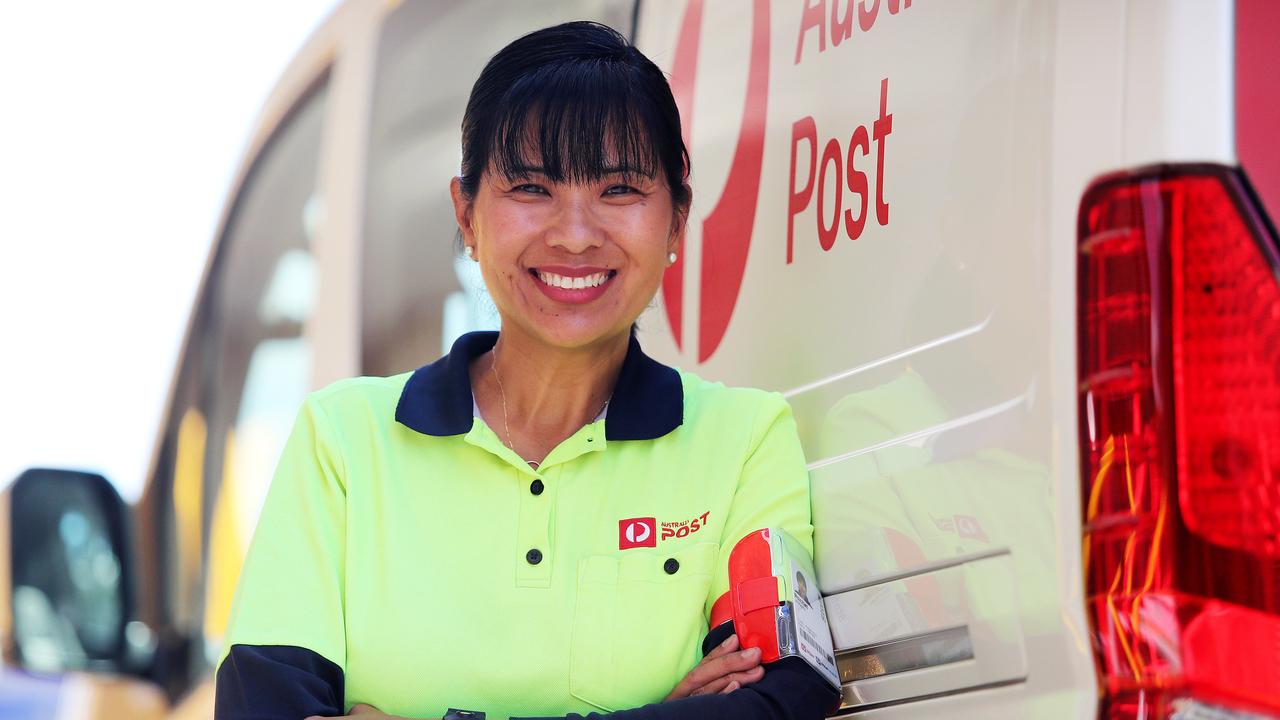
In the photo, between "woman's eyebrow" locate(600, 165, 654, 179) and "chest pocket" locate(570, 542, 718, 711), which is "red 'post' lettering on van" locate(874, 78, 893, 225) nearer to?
"woman's eyebrow" locate(600, 165, 654, 179)

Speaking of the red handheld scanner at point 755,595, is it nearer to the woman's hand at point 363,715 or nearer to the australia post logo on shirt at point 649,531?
the australia post logo on shirt at point 649,531

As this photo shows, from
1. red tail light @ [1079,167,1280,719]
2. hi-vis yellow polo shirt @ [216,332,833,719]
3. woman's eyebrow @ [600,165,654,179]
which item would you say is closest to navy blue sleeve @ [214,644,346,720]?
hi-vis yellow polo shirt @ [216,332,833,719]

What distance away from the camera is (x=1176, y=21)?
55.4 inches

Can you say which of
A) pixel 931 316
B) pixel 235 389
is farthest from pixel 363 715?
pixel 235 389

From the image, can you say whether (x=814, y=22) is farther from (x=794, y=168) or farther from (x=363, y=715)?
(x=363, y=715)

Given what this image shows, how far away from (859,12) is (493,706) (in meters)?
0.98

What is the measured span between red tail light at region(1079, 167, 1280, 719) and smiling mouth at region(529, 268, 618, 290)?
2.31ft

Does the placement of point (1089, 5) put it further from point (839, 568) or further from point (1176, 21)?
point (839, 568)

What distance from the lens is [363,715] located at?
6.06 feet

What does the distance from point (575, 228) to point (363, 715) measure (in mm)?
648

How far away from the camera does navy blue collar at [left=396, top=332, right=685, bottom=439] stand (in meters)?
2.00

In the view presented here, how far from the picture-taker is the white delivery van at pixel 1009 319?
1.38 metres

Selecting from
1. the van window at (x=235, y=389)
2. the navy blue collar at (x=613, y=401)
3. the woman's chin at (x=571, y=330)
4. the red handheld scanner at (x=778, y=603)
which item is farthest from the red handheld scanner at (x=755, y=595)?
the van window at (x=235, y=389)

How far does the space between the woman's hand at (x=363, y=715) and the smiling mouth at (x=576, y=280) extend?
0.56 m
